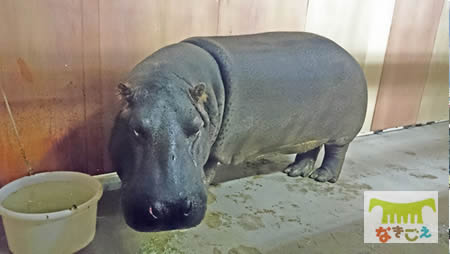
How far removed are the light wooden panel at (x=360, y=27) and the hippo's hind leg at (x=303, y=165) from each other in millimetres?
612

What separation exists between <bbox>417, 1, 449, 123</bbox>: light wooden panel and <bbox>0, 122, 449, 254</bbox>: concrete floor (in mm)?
593

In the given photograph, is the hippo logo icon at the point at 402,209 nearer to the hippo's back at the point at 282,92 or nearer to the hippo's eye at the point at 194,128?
the hippo's back at the point at 282,92

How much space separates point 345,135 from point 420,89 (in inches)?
46.4

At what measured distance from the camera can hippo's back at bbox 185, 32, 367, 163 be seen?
4.67 ft

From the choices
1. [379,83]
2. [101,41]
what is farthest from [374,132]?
[101,41]

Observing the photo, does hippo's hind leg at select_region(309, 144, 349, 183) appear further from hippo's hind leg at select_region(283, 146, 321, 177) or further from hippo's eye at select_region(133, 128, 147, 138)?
hippo's eye at select_region(133, 128, 147, 138)

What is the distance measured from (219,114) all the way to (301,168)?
2.29ft

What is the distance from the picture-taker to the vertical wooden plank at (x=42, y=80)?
1403mm

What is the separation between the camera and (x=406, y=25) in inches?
96.8

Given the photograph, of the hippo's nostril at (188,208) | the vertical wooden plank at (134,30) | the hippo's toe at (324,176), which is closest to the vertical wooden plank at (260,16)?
the vertical wooden plank at (134,30)

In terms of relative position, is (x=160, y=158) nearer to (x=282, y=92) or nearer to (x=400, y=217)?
(x=282, y=92)

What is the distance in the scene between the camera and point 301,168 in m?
1.91

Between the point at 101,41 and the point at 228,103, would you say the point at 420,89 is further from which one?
the point at 101,41

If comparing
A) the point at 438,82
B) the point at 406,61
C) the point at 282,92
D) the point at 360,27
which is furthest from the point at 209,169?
the point at 438,82
